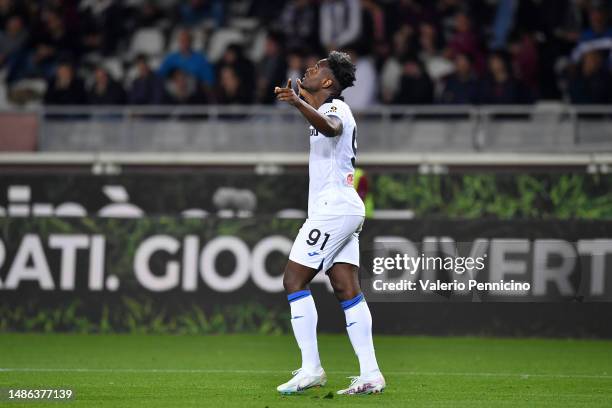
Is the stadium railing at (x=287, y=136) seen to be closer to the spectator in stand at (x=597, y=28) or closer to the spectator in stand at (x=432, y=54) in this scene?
the spectator in stand at (x=597, y=28)

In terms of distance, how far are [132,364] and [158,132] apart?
681 centimetres

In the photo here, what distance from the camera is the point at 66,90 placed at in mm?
17922

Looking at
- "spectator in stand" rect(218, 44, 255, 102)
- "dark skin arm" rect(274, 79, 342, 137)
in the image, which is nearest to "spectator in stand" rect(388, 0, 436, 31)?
"spectator in stand" rect(218, 44, 255, 102)

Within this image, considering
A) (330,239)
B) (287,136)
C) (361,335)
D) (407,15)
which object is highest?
(407,15)

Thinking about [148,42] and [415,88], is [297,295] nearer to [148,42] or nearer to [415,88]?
[415,88]

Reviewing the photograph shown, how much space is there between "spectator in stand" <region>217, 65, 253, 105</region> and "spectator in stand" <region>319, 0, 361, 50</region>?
1505 millimetres

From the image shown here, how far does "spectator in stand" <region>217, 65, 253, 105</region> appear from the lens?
686 inches

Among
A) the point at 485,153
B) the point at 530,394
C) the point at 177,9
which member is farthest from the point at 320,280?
the point at 177,9

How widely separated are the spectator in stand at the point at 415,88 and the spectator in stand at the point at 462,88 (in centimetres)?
24

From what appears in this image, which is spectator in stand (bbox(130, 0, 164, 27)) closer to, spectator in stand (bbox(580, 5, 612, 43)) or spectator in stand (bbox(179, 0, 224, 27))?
spectator in stand (bbox(179, 0, 224, 27))

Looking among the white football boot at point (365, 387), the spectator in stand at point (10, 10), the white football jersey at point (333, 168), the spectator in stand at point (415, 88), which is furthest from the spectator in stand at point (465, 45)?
the white football boot at point (365, 387)

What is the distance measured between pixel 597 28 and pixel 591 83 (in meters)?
1.29

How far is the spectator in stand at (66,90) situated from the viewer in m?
17.9

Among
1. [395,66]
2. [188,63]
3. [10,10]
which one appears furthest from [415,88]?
[10,10]
